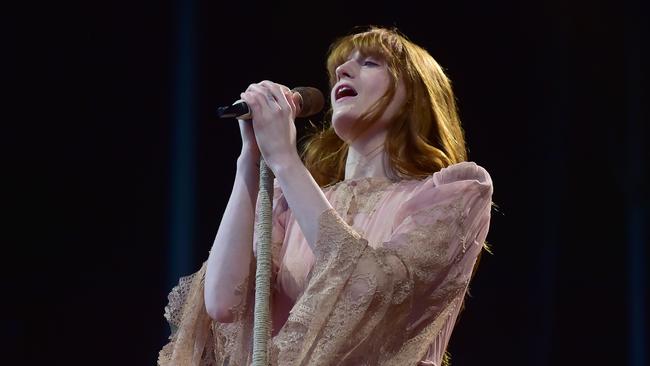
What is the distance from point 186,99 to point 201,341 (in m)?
1.06

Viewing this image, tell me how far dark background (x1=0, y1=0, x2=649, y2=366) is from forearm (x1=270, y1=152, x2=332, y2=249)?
3.60 ft

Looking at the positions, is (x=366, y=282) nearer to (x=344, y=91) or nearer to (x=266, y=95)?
(x=266, y=95)

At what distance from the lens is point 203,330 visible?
4.97 ft

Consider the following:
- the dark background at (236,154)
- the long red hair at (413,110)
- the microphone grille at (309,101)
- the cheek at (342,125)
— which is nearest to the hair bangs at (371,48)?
the long red hair at (413,110)

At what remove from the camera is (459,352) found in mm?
2727

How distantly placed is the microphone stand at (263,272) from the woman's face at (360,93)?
0.24 metres

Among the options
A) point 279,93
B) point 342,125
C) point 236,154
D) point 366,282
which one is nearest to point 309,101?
point 279,93

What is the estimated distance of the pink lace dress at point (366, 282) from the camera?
1287 mm

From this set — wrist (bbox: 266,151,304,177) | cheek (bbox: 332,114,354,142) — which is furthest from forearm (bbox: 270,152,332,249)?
cheek (bbox: 332,114,354,142)

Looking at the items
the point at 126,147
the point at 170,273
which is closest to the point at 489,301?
the point at 170,273

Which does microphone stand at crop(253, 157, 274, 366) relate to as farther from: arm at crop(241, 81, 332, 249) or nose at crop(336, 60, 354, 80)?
nose at crop(336, 60, 354, 80)

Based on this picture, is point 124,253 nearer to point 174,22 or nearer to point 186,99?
point 186,99

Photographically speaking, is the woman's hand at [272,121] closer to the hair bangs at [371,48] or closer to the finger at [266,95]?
the finger at [266,95]

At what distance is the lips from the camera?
1617mm
